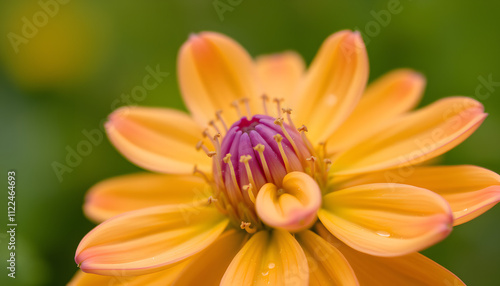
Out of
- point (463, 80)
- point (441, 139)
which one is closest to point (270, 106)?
point (441, 139)

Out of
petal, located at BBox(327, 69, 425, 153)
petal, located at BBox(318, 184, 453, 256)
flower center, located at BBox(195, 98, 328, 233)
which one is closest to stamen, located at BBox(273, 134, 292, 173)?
flower center, located at BBox(195, 98, 328, 233)

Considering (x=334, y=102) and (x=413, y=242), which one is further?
(x=334, y=102)

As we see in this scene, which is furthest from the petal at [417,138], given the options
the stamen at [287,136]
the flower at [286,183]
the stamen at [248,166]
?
the stamen at [248,166]

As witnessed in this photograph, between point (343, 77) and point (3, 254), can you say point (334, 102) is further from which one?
point (3, 254)

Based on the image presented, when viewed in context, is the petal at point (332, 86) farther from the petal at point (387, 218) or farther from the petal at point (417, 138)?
the petal at point (387, 218)

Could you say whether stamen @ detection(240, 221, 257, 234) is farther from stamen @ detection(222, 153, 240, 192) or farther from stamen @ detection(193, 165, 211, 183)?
stamen @ detection(193, 165, 211, 183)

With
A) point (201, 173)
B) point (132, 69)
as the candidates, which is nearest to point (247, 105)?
point (201, 173)
